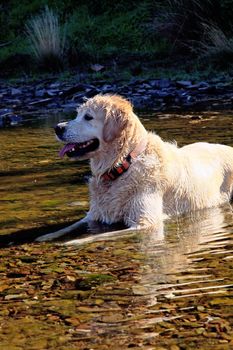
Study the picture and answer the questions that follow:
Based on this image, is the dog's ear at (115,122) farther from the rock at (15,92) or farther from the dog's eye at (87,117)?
the rock at (15,92)

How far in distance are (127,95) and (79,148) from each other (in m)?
10.8

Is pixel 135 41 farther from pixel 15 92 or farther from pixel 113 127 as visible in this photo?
pixel 113 127

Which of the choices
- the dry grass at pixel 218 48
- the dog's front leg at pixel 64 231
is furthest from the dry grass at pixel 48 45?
the dog's front leg at pixel 64 231

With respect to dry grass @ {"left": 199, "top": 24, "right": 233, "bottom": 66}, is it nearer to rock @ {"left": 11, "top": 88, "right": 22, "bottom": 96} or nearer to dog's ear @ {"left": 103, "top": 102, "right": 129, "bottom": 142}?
rock @ {"left": 11, "top": 88, "right": 22, "bottom": 96}

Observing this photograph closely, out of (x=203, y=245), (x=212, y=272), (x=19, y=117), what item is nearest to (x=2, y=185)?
(x=203, y=245)

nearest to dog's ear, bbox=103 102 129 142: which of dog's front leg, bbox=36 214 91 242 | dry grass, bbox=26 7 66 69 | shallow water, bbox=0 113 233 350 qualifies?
dog's front leg, bbox=36 214 91 242

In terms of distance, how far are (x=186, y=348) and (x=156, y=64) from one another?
18.2m

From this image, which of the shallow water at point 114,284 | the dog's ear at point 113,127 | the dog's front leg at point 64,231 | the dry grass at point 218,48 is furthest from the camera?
the dry grass at point 218,48

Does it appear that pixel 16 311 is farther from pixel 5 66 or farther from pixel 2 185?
pixel 5 66

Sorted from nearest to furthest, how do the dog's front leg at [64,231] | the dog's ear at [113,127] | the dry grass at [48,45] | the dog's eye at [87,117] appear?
1. the dog's front leg at [64,231]
2. the dog's ear at [113,127]
3. the dog's eye at [87,117]
4. the dry grass at [48,45]

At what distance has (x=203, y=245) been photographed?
19.0ft

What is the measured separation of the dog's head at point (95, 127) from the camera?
702 cm

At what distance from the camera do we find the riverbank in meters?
16.3

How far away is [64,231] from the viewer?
6.73 m
